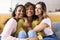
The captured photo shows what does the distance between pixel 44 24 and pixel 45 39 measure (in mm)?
159

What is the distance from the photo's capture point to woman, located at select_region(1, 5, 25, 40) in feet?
→ 4.27

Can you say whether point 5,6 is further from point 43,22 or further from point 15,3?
point 43,22

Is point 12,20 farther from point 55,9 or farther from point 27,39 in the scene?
point 55,9

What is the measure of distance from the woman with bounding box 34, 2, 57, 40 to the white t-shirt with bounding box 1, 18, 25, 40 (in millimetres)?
231

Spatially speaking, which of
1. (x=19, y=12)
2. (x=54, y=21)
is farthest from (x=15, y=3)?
(x=54, y=21)

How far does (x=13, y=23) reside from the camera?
1330 mm

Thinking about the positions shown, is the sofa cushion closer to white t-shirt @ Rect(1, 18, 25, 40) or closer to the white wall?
the white wall

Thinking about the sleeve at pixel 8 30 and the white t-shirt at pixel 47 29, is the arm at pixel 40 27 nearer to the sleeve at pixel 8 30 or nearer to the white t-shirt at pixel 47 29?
the white t-shirt at pixel 47 29

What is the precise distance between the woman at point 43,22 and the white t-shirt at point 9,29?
0.23 meters

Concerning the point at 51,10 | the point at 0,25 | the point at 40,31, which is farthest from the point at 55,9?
the point at 0,25

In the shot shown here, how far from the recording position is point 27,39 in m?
1.30

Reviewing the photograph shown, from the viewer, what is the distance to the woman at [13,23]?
1301mm

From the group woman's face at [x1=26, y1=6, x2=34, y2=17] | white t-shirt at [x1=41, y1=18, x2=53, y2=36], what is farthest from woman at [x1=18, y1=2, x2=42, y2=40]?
white t-shirt at [x1=41, y1=18, x2=53, y2=36]

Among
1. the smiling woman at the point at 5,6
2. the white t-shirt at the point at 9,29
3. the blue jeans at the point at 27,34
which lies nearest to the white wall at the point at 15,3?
the smiling woman at the point at 5,6
